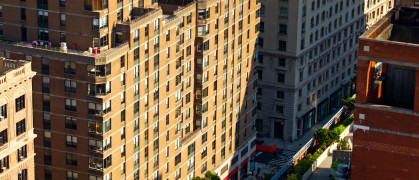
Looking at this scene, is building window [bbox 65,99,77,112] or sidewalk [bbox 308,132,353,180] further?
sidewalk [bbox 308,132,353,180]

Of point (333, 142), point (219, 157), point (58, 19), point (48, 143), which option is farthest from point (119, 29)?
point (333, 142)

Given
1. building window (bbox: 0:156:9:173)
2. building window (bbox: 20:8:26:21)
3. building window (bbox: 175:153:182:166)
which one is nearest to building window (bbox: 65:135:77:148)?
building window (bbox: 0:156:9:173)

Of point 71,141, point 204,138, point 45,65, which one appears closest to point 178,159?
point 204,138

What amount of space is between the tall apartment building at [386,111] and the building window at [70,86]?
4629 cm

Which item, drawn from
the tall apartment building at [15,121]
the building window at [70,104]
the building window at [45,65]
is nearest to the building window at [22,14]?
the building window at [45,65]

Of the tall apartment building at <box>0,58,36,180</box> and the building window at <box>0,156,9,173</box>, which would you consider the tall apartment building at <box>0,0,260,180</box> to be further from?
the building window at <box>0,156,9,173</box>

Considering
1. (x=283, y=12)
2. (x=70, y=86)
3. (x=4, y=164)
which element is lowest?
(x=4, y=164)

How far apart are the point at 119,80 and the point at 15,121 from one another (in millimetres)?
20277

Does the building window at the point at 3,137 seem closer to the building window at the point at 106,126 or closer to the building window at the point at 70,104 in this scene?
the building window at the point at 70,104

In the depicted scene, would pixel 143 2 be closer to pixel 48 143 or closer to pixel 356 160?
pixel 48 143

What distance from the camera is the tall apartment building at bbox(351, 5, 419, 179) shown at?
92.1 meters

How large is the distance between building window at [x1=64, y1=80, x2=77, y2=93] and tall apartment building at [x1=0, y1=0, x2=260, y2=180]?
0.14 metres

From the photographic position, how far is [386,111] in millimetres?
92938

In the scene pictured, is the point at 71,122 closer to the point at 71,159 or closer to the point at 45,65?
the point at 71,159
